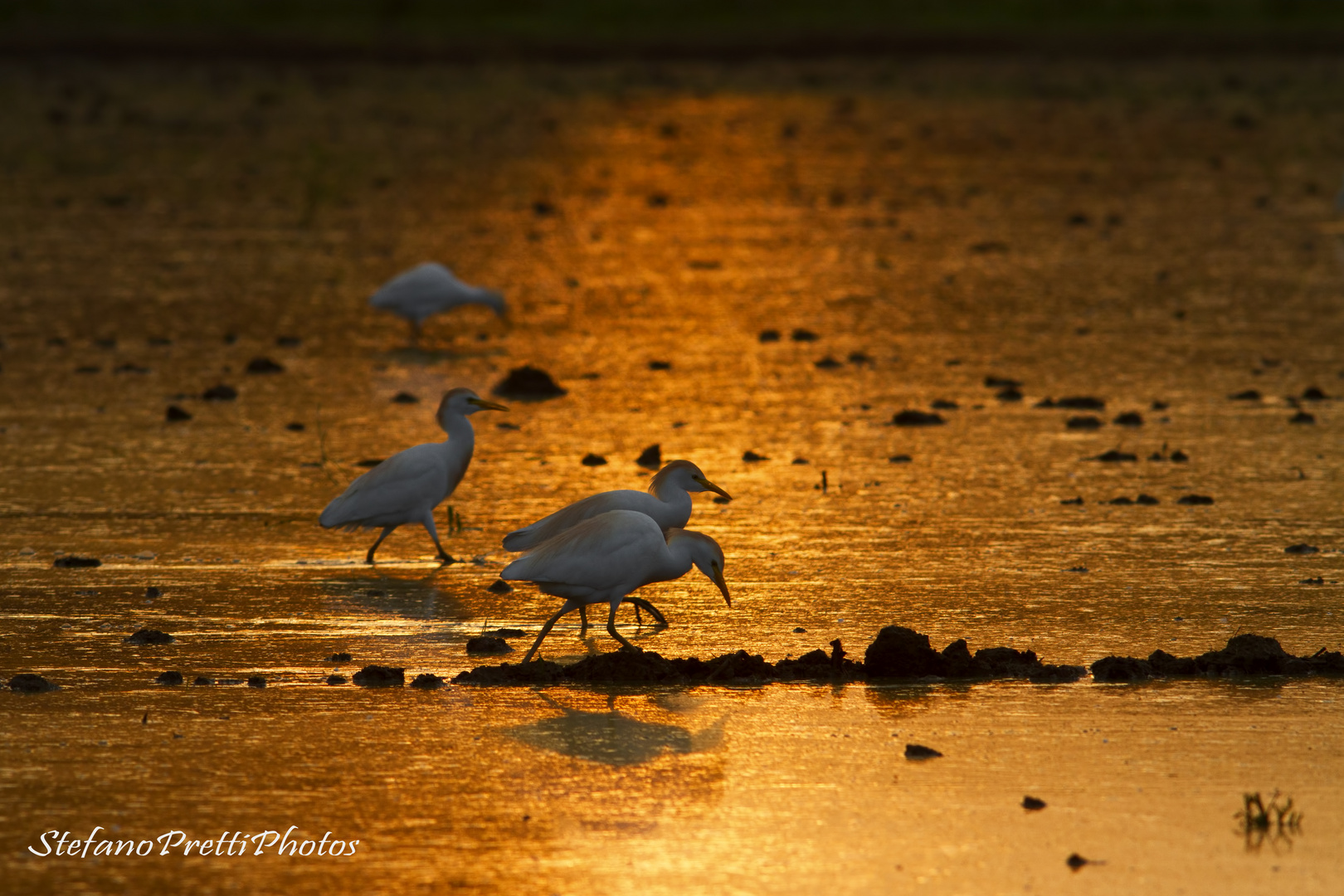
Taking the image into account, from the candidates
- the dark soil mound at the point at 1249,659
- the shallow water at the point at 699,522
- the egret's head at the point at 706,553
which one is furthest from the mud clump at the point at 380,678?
the dark soil mound at the point at 1249,659

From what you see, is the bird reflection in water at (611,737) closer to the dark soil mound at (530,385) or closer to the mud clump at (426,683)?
the mud clump at (426,683)

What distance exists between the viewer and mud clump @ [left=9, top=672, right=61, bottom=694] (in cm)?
637

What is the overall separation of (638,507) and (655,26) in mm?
44235

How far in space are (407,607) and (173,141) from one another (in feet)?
77.1

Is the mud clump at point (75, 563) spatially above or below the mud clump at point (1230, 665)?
above

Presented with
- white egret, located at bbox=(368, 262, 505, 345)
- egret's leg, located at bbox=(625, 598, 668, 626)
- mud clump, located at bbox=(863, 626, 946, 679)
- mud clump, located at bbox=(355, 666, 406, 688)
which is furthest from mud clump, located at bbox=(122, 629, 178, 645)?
white egret, located at bbox=(368, 262, 505, 345)

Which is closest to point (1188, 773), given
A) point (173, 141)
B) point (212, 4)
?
point (173, 141)

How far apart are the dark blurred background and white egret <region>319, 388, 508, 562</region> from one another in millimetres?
38465

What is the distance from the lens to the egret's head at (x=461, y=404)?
896cm

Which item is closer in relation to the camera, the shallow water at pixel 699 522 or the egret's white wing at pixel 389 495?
the shallow water at pixel 699 522

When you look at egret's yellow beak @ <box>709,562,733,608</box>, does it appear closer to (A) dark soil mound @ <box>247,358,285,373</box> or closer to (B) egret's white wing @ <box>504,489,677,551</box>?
(B) egret's white wing @ <box>504,489,677,551</box>

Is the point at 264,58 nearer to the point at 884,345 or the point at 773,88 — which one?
the point at 773,88
